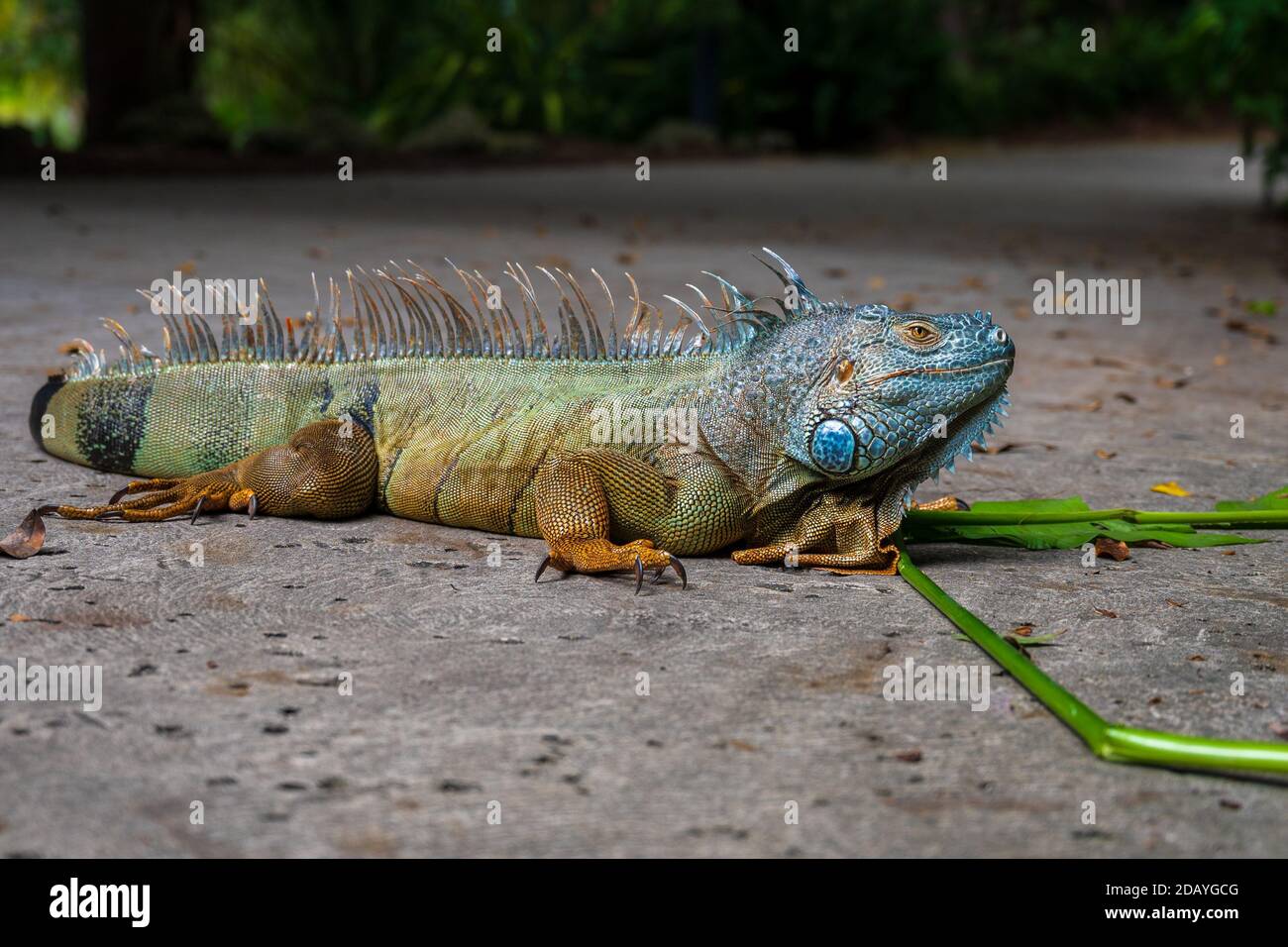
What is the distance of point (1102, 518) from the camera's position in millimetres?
5281

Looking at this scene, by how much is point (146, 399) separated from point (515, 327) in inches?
58.8

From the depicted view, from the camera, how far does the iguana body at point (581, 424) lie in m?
4.61

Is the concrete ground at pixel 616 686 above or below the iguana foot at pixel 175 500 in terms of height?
below

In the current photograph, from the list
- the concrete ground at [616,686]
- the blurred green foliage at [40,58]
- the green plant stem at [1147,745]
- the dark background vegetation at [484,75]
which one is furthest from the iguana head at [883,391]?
the blurred green foliage at [40,58]

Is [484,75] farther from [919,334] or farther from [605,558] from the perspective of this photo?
[605,558]

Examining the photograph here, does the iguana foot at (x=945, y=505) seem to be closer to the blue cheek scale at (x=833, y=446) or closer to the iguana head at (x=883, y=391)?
the iguana head at (x=883, y=391)

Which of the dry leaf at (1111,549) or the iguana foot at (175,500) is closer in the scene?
the iguana foot at (175,500)

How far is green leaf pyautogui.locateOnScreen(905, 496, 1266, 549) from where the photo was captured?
5.16 metres

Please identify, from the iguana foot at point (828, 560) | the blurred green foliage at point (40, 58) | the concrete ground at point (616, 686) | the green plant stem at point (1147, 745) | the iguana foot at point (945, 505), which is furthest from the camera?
the blurred green foliage at point (40, 58)

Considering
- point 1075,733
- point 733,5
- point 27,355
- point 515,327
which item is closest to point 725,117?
point 733,5

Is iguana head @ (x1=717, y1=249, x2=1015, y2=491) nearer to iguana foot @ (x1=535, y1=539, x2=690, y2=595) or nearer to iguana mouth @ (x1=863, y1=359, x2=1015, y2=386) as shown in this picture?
iguana mouth @ (x1=863, y1=359, x2=1015, y2=386)
